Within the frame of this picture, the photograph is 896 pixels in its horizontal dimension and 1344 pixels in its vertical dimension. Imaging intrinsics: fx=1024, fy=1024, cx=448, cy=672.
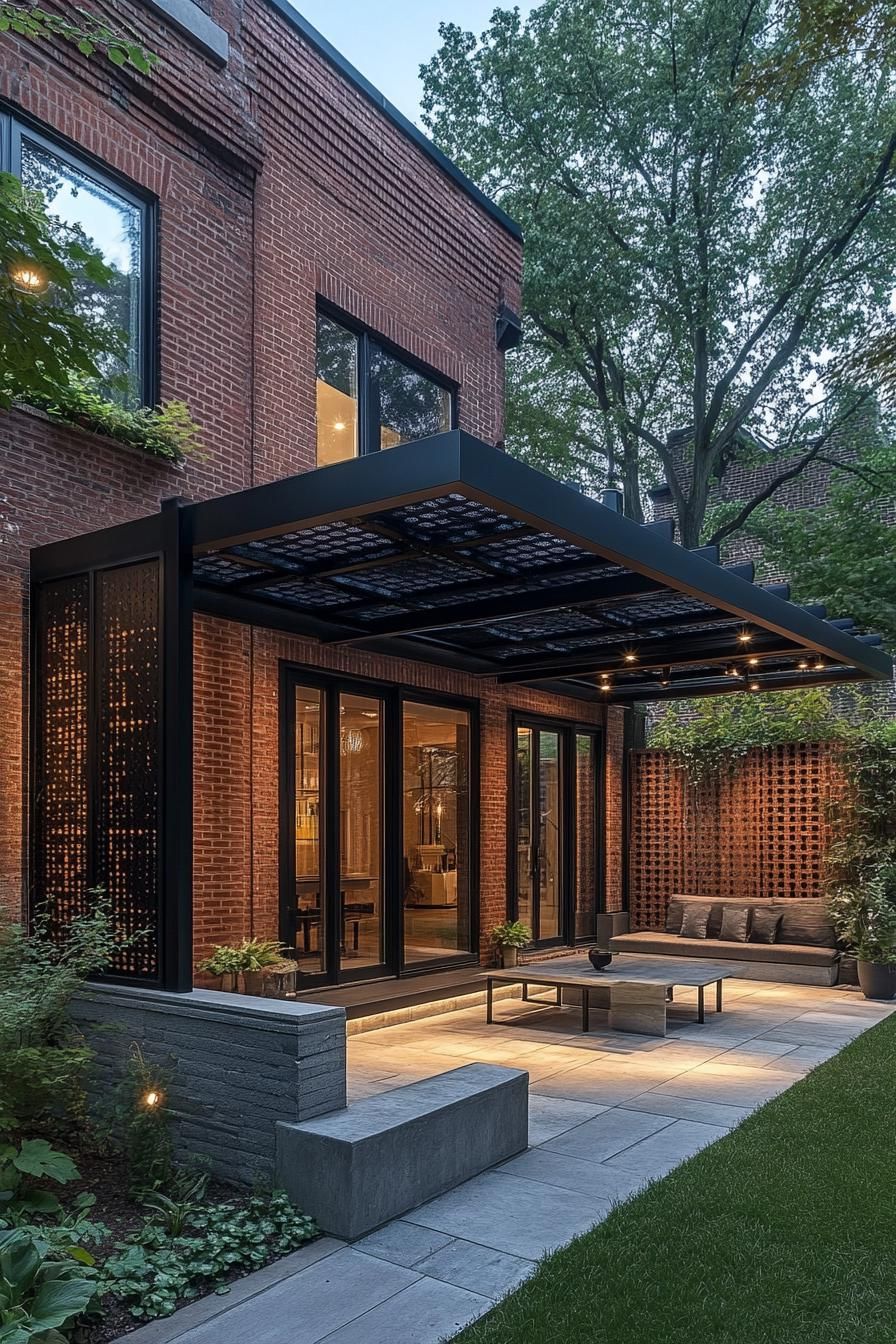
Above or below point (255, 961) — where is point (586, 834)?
above

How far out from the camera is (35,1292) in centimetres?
325

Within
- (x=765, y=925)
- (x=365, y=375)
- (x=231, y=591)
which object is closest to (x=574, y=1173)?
(x=231, y=591)

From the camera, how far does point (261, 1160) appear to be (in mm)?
4504

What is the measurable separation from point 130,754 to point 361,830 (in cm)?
373

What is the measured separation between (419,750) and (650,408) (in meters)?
11.2

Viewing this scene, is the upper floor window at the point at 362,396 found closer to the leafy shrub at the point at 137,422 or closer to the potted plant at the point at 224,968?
the leafy shrub at the point at 137,422

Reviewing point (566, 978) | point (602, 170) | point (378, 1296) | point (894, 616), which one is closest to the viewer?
point (378, 1296)

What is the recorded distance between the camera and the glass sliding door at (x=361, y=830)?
872 centimetres

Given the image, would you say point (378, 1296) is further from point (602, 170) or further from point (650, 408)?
point (650, 408)

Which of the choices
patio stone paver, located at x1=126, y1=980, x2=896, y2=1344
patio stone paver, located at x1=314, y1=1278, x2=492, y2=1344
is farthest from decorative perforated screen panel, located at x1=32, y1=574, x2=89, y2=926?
patio stone paver, located at x1=314, y1=1278, x2=492, y2=1344

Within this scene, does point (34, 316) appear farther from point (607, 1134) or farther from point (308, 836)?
point (308, 836)

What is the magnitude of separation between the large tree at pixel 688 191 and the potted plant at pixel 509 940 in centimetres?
782

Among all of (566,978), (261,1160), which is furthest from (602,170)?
(261,1160)

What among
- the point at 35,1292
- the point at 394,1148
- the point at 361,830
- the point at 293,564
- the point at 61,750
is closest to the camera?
the point at 35,1292
